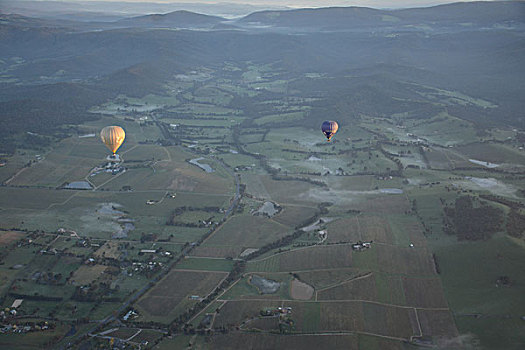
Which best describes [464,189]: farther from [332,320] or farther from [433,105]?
[433,105]

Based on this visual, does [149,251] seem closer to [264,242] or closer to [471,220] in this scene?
[264,242]

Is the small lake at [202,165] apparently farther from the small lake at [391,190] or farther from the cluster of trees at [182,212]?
the small lake at [391,190]

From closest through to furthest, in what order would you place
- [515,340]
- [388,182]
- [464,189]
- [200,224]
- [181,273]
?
[515,340], [181,273], [200,224], [464,189], [388,182]

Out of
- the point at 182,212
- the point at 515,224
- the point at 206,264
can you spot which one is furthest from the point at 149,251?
the point at 515,224

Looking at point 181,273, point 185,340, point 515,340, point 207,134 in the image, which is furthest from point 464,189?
point 207,134

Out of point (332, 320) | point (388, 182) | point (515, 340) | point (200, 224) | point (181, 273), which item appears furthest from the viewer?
point (388, 182)

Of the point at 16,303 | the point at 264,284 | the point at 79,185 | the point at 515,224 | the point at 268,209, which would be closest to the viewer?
the point at 16,303

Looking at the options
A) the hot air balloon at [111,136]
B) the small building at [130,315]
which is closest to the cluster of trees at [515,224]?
the small building at [130,315]

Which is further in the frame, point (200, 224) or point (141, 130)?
point (141, 130)
